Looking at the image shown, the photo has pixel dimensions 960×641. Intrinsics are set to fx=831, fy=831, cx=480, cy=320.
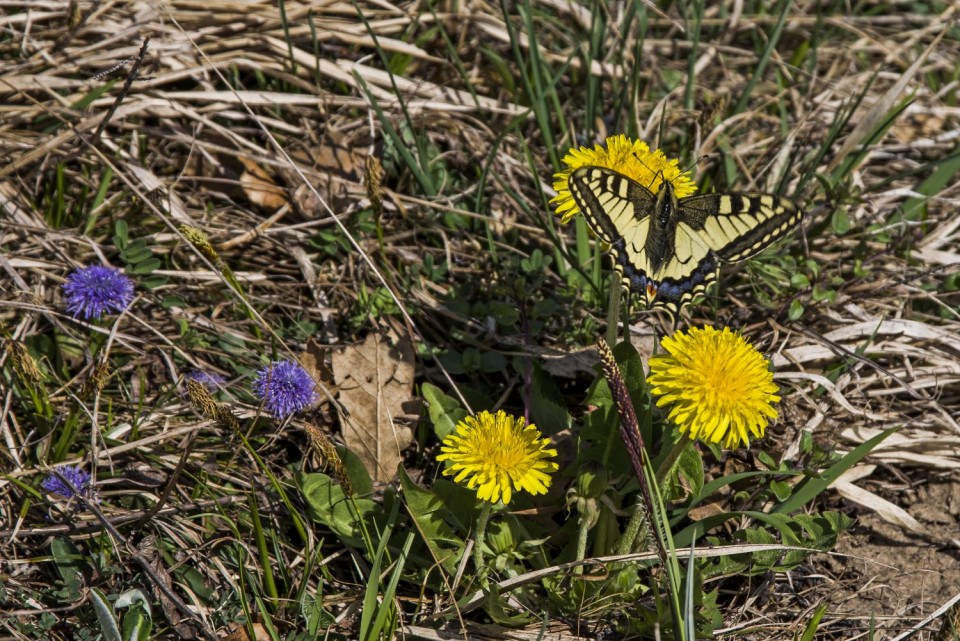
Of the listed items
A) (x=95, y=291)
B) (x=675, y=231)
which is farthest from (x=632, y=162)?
(x=95, y=291)

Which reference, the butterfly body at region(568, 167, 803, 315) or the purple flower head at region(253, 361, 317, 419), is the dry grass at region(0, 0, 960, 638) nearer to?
the purple flower head at region(253, 361, 317, 419)

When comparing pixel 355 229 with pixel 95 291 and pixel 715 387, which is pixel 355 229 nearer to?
pixel 95 291

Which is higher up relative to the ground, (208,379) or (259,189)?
(259,189)

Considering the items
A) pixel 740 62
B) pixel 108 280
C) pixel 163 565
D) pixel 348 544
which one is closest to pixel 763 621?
pixel 348 544

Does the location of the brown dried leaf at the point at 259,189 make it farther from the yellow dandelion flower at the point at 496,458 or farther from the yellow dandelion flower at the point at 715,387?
the yellow dandelion flower at the point at 715,387

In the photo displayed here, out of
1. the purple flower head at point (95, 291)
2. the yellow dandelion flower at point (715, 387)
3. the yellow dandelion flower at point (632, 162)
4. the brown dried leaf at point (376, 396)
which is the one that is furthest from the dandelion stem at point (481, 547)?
the purple flower head at point (95, 291)

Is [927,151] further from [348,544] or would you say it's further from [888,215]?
[348,544]

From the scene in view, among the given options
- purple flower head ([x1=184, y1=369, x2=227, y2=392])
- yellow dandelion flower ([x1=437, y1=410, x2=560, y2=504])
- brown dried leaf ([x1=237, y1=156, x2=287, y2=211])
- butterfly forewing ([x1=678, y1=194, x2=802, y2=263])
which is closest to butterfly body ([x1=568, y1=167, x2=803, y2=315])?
butterfly forewing ([x1=678, y1=194, x2=802, y2=263])
